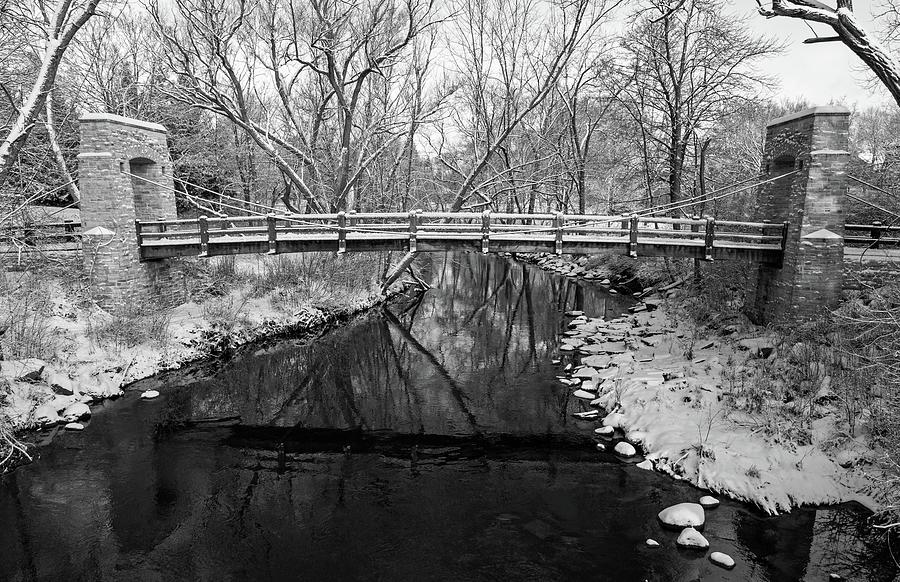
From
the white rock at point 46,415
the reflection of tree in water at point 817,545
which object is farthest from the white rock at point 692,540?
the white rock at point 46,415

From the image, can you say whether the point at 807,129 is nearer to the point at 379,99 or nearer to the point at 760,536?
the point at 760,536

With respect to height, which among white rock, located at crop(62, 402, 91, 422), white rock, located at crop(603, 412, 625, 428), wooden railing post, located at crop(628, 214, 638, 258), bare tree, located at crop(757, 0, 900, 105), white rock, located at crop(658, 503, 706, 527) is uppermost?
bare tree, located at crop(757, 0, 900, 105)

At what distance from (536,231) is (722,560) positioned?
291 inches

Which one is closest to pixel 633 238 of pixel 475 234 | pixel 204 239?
pixel 475 234

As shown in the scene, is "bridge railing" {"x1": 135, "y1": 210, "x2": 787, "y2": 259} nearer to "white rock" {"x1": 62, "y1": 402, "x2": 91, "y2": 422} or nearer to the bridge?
the bridge

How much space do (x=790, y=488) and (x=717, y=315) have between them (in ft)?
21.2

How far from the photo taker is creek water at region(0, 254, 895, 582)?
6.02m

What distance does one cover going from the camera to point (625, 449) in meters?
8.56

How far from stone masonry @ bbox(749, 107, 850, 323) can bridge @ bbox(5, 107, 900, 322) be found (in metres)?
0.02

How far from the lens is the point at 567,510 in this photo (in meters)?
7.10

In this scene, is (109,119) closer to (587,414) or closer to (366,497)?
(366,497)

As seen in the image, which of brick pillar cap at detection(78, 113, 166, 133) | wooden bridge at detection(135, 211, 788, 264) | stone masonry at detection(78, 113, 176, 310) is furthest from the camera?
stone masonry at detection(78, 113, 176, 310)

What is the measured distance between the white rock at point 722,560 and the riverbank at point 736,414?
1.47 metres

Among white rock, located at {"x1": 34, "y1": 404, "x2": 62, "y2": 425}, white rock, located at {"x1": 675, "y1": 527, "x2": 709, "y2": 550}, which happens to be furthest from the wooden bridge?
white rock, located at {"x1": 675, "y1": 527, "x2": 709, "y2": 550}
